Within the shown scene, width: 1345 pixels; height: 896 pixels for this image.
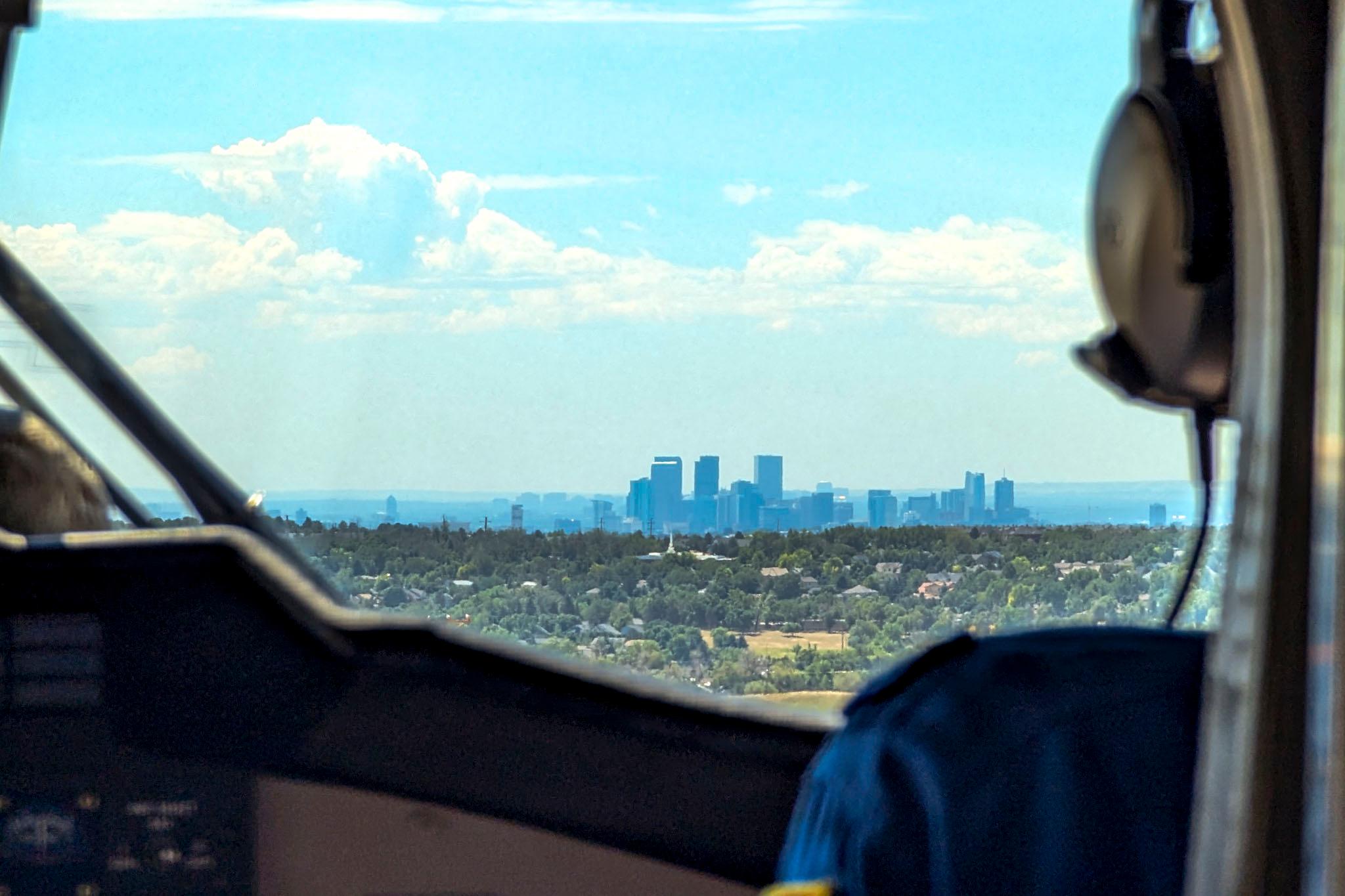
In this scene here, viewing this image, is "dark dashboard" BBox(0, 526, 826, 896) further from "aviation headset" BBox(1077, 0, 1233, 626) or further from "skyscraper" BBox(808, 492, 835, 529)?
"aviation headset" BBox(1077, 0, 1233, 626)

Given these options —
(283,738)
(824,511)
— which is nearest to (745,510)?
(824,511)

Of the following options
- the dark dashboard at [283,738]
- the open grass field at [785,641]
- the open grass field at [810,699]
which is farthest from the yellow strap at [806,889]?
the dark dashboard at [283,738]

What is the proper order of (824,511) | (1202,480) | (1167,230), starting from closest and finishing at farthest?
(1167,230)
(1202,480)
(824,511)

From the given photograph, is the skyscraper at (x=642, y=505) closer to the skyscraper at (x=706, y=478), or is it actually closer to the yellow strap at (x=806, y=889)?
the skyscraper at (x=706, y=478)

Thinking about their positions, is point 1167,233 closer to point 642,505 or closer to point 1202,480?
point 1202,480

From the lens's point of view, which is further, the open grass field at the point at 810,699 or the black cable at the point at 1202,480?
the open grass field at the point at 810,699

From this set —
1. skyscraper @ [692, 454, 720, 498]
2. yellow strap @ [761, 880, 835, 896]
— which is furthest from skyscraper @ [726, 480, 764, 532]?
yellow strap @ [761, 880, 835, 896]
